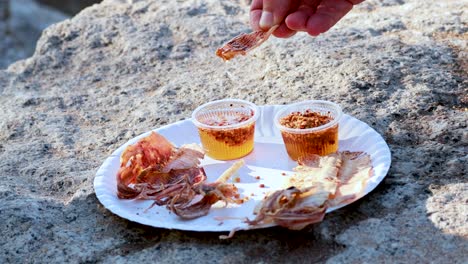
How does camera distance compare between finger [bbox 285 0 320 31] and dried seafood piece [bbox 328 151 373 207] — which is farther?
finger [bbox 285 0 320 31]

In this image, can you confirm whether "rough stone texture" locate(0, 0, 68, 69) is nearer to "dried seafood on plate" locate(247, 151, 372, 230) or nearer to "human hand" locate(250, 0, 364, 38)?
"human hand" locate(250, 0, 364, 38)

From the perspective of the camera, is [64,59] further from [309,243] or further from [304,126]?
[309,243]

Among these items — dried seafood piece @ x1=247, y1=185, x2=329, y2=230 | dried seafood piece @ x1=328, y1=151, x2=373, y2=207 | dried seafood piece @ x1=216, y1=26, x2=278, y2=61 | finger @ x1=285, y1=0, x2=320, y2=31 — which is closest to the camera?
dried seafood piece @ x1=247, y1=185, x2=329, y2=230

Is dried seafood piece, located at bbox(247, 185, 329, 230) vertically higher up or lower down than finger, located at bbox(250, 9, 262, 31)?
lower down

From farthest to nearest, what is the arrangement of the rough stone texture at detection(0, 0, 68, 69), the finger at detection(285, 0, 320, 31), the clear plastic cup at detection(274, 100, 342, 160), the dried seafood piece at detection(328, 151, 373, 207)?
the rough stone texture at detection(0, 0, 68, 69), the finger at detection(285, 0, 320, 31), the clear plastic cup at detection(274, 100, 342, 160), the dried seafood piece at detection(328, 151, 373, 207)

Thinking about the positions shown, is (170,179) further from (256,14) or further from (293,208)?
(256,14)

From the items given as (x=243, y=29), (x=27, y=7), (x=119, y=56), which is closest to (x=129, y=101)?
(x=119, y=56)

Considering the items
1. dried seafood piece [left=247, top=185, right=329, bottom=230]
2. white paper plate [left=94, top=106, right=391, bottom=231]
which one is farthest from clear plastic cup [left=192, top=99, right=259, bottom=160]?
dried seafood piece [left=247, top=185, right=329, bottom=230]

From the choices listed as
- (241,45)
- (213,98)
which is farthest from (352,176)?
(213,98)
